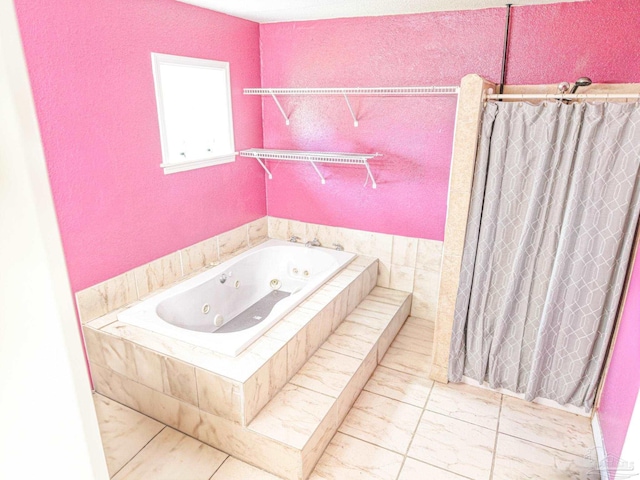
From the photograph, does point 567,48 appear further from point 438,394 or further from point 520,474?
point 520,474

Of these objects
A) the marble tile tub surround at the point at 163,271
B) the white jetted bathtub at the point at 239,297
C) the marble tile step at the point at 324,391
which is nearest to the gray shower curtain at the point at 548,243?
the marble tile step at the point at 324,391

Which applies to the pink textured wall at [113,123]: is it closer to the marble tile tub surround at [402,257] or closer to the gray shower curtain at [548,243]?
the marble tile tub surround at [402,257]

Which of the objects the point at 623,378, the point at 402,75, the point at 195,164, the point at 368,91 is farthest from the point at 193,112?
the point at 623,378

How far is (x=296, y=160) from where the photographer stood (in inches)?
137

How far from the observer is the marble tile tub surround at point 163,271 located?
244 centimetres

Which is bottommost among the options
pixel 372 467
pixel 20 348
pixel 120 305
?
pixel 372 467

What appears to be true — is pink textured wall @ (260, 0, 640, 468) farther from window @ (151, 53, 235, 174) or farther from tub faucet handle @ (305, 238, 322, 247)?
window @ (151, 53, 235, 174)

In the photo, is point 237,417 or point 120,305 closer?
point 237,417

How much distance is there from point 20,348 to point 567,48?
9.72 feet

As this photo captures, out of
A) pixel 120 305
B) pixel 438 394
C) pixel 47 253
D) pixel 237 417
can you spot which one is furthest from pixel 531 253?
pixel 120 305

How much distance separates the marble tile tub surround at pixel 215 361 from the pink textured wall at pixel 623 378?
1565 millimetres

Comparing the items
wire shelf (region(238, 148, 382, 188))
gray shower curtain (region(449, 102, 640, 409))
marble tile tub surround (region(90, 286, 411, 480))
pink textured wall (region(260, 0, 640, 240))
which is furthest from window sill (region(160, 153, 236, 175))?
gray shower curtain (region(449, 102, 640, 409))

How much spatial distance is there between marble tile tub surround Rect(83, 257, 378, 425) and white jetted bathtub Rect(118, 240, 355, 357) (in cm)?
6

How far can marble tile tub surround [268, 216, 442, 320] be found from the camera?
3221 millimetres
